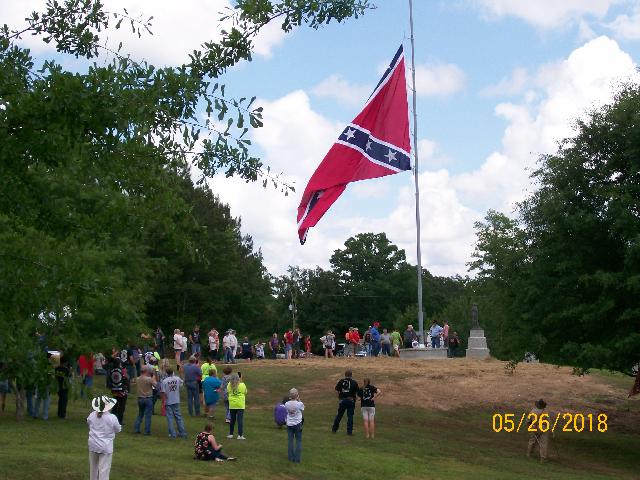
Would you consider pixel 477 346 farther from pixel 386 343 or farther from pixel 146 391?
pixel 146 391

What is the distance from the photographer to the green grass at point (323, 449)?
17672 mm

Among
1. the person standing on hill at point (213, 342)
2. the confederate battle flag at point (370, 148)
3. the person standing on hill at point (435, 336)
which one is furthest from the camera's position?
the person standing on hill at point (435, 336)

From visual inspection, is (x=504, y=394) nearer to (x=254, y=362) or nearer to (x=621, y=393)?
(x=621, y=393)

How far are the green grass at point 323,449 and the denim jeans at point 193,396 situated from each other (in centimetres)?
82

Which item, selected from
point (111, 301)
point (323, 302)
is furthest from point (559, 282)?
point (323, 302)

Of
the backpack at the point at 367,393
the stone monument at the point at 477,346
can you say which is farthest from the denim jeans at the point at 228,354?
the backpack at the point at 367,393

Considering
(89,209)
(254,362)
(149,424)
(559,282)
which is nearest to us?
(89,209)

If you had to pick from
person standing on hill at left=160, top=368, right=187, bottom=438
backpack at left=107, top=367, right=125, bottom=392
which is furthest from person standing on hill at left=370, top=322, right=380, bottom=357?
backpack at left=107, top=367, right=125, bottom=392

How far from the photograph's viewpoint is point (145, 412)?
21.6m

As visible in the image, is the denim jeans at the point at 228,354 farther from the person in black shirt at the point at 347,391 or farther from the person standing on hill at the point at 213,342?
the person in black shirt at the point at 347,391

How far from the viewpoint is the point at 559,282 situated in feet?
83.9

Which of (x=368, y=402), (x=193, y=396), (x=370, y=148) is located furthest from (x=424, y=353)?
(x=193, y=396)

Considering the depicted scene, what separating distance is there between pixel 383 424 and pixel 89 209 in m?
22.2

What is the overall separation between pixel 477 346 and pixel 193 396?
2195 centimetres
